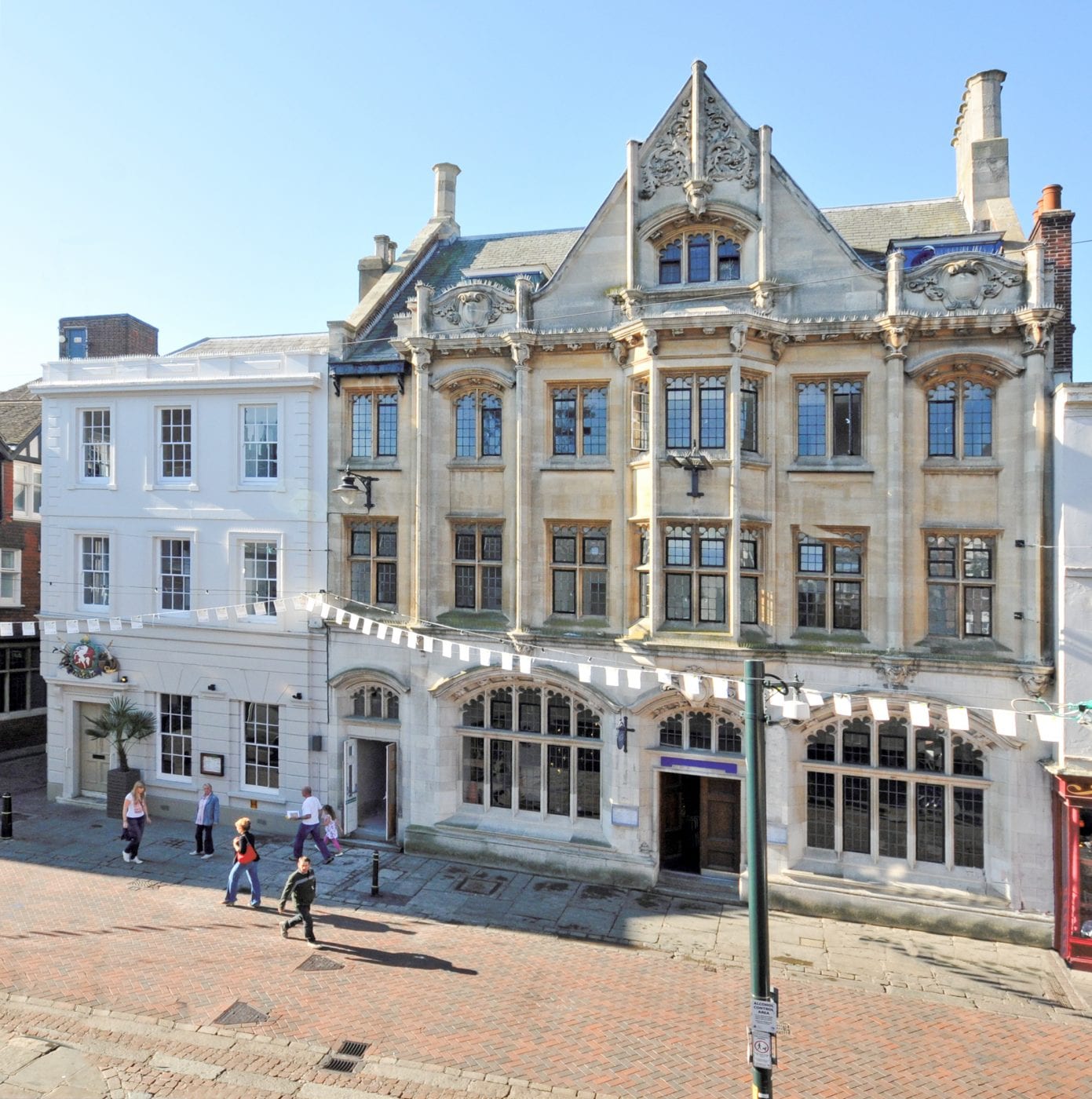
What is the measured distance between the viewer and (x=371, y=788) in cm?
2098

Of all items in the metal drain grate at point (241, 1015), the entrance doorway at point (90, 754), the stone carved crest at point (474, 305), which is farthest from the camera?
the entrance doorway at point (90, 754)

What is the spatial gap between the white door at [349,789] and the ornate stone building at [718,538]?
14 centimetres

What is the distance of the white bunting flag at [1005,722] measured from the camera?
12648 mm

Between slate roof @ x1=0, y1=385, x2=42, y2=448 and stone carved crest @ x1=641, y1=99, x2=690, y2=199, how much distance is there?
2252 cm

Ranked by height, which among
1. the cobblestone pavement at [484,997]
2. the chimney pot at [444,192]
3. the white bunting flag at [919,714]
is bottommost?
the cobblestone pavement at [484,997]

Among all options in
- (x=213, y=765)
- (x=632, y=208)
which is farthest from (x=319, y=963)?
(x=632, y=208)

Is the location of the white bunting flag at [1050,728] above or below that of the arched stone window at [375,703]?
above

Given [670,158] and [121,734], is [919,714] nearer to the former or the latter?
[670,158]

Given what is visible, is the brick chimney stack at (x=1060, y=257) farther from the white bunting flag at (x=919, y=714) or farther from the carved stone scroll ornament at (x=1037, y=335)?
the white bunting flag at (x=919, y=714)

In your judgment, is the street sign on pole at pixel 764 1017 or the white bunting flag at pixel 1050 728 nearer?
the street sign on pole at pixel 764 1017

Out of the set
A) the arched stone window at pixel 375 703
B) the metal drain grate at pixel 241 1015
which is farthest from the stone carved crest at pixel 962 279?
the metal drain grate at pixel 241 1015

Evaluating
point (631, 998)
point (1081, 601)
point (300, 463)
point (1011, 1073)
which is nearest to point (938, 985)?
point (1011, 1073)

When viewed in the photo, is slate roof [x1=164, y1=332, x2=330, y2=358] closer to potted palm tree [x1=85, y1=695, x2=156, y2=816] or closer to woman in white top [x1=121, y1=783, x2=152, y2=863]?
potted palm tree [x1=85, y1=695, x2=156, y2=816]

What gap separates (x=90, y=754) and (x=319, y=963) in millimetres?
12625
